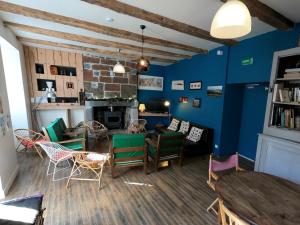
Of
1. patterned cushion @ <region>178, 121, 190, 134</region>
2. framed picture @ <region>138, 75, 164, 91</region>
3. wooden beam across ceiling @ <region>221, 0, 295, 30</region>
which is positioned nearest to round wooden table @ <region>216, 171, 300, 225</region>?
wooden beam across ceiling @ <region>221, 0, 295, 30</region>

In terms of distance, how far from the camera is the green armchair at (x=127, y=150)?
A: 9.09 feet

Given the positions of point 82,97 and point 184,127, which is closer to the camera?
point 184,127

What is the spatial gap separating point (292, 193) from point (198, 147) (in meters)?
2.64

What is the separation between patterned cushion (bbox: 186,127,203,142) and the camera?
14.0ft

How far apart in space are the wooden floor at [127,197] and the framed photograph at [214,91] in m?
2.06

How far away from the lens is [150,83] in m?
6.39

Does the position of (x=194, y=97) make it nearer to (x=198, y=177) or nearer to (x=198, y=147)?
(x=198, y=147)

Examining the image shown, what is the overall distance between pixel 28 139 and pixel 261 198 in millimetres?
4413

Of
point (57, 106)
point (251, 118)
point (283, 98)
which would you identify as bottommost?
point (251, 118)

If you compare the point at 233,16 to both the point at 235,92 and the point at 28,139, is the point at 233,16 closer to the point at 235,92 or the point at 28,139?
the point at 235,92

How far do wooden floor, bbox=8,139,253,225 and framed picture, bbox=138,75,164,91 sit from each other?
375 cm

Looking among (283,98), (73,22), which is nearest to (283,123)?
(283,98)

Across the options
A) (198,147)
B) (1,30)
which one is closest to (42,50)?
(1,30)

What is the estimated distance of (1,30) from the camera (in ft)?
9.02
